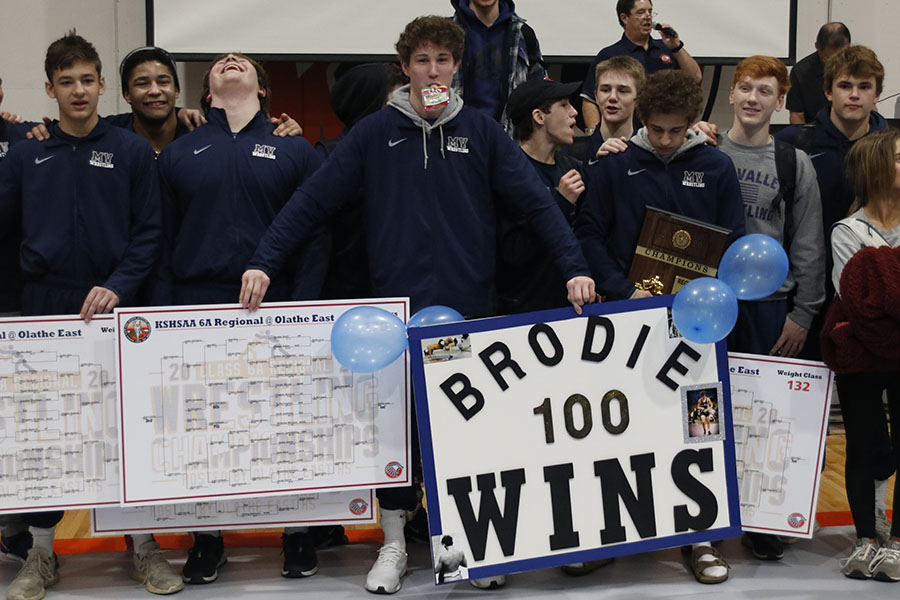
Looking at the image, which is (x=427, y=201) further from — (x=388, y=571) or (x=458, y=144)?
(x=388, y=571)

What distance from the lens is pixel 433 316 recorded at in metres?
3.32

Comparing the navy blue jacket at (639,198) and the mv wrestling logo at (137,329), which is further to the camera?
the navy blue jacket at (639,198)

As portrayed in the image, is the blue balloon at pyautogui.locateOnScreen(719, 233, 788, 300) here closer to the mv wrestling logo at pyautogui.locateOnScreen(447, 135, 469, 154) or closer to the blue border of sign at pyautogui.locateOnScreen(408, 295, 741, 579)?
the blue border of sign at pyautogui.locateOnScreen(408, 295, 741, 579)

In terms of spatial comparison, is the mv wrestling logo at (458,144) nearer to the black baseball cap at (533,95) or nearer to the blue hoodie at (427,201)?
the blue hoodie at (427,201)

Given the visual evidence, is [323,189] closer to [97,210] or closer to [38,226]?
[97,210]

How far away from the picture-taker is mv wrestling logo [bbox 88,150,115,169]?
3494mm

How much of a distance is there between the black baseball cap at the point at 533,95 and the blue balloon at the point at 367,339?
41.3 inches

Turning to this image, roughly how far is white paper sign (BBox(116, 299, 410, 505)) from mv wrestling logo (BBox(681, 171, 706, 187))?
3.71 ft

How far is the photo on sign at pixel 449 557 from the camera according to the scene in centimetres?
327

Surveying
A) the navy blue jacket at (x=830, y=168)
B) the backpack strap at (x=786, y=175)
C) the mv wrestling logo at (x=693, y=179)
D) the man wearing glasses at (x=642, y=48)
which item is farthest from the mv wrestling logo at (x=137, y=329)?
the man wearing glasses at (x=642, y=48)

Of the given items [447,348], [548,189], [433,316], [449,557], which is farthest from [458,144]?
[449,557]

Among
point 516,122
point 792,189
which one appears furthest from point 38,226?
point 792,189

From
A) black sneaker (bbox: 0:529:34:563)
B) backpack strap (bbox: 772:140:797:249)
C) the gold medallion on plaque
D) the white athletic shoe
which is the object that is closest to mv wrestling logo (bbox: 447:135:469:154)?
the gold medallion on plaque

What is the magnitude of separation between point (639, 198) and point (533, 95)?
0.60 m
